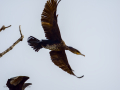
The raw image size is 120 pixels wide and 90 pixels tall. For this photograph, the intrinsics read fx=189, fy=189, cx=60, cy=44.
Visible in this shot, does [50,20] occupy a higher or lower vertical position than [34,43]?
higher

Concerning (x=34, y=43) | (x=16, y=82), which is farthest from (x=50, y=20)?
(x=16, y=82)

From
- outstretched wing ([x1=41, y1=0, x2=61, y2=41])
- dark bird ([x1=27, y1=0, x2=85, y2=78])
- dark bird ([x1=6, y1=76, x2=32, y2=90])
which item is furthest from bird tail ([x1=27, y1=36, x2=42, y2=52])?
dark bird ([x1=6, y1=76, x2=32, y2=90])

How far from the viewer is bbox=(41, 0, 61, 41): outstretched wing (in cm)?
553

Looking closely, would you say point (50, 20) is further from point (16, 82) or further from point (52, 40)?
point (16, 82)

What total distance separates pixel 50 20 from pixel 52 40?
2.37 ft

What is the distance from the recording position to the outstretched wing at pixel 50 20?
5.53m

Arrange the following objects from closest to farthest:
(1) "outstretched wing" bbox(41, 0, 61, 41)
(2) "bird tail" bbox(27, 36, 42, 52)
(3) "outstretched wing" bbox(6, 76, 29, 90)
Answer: (3) "outstretched wing" bbox(6, 76, 29, 90) → (1) "outstretched wing" bbox(41, 0, 61, 41) → (2) "bird tail" bbox(27, 36, 42, 52)

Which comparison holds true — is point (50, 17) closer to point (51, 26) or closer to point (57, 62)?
point (51, 26)

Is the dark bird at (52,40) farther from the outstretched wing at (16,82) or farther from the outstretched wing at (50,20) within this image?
the outstretched wing at (16,82)

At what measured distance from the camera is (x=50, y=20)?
5.83 metres

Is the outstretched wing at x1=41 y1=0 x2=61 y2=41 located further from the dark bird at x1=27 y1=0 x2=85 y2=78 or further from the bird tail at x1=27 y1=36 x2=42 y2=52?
the bird tail at x1=27 y1=36 x2=42 y2=52

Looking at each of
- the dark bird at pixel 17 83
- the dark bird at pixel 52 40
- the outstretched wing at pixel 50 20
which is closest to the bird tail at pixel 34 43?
the dark bird at pixel 52 40

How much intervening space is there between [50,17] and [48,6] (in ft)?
1.21

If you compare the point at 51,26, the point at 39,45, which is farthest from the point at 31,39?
the point at 51,26
